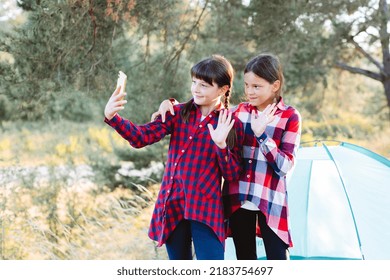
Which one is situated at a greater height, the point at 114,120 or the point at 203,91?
the point at 203,91

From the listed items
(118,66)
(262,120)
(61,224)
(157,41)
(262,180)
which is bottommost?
(61,224)

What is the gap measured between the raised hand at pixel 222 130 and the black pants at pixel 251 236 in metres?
0.34

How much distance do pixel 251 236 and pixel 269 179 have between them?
25 centimetres

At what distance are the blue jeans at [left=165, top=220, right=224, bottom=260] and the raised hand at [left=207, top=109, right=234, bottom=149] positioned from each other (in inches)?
12.6

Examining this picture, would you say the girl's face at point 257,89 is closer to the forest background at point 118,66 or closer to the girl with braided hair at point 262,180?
the girl with braided hair at point 262,180

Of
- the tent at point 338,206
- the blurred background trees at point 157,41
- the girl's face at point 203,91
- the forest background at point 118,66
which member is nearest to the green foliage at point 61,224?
the forest background at point 118,66

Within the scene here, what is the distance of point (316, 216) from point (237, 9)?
2995 millimetres

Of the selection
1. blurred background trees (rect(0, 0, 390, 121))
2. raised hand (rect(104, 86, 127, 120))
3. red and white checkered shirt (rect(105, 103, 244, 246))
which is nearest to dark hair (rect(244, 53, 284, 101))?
red and white checkered shirt (rect(105, 103, 244, 246))

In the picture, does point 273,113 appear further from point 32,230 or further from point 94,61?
point 32,230

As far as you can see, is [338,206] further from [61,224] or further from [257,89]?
[61,224]

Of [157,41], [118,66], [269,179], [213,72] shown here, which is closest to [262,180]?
[269,179]

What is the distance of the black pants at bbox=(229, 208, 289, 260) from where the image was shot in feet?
7.00

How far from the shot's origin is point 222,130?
199cm

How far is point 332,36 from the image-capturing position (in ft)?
20.3
